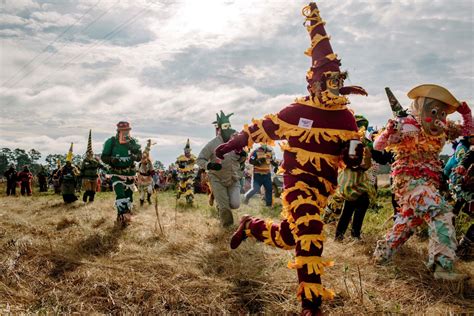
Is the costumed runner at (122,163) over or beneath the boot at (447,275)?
over

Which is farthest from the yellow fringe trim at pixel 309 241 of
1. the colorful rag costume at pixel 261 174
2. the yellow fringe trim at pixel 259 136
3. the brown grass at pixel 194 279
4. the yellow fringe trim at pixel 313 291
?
the colorful rag costume at pixel 261 174

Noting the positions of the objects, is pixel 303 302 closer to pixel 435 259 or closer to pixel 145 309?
pixel 145 309

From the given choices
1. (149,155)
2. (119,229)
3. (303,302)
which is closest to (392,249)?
(303,302)

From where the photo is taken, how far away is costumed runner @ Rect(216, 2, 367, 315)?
3174 mm

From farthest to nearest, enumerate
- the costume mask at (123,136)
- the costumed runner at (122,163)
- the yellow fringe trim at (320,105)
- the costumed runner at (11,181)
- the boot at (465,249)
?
1. the costumed runner at (11,181)
2. the costume mask at (123,136)
3. the costumed runner at (122,163)
4. the boot at (465,249)
5. the yellow fringe trim at (320,105)

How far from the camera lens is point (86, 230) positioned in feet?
21.8

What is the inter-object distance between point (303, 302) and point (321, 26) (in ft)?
8.62

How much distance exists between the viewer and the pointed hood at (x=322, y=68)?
11.7 ft

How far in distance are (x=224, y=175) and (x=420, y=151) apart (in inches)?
142

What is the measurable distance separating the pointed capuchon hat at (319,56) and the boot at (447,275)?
194 centimetres

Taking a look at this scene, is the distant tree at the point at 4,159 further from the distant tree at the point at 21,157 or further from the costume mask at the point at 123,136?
the costume mask at the point at 123,136

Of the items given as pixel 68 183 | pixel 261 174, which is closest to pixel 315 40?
pixel 261 174

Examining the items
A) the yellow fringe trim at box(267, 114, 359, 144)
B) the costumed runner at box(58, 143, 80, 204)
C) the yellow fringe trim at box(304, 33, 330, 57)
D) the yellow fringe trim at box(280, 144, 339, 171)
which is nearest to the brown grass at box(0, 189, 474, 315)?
the yellow fringe trim at box(280, 144, 339, 171)

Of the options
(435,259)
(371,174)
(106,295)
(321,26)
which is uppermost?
(321,26)
